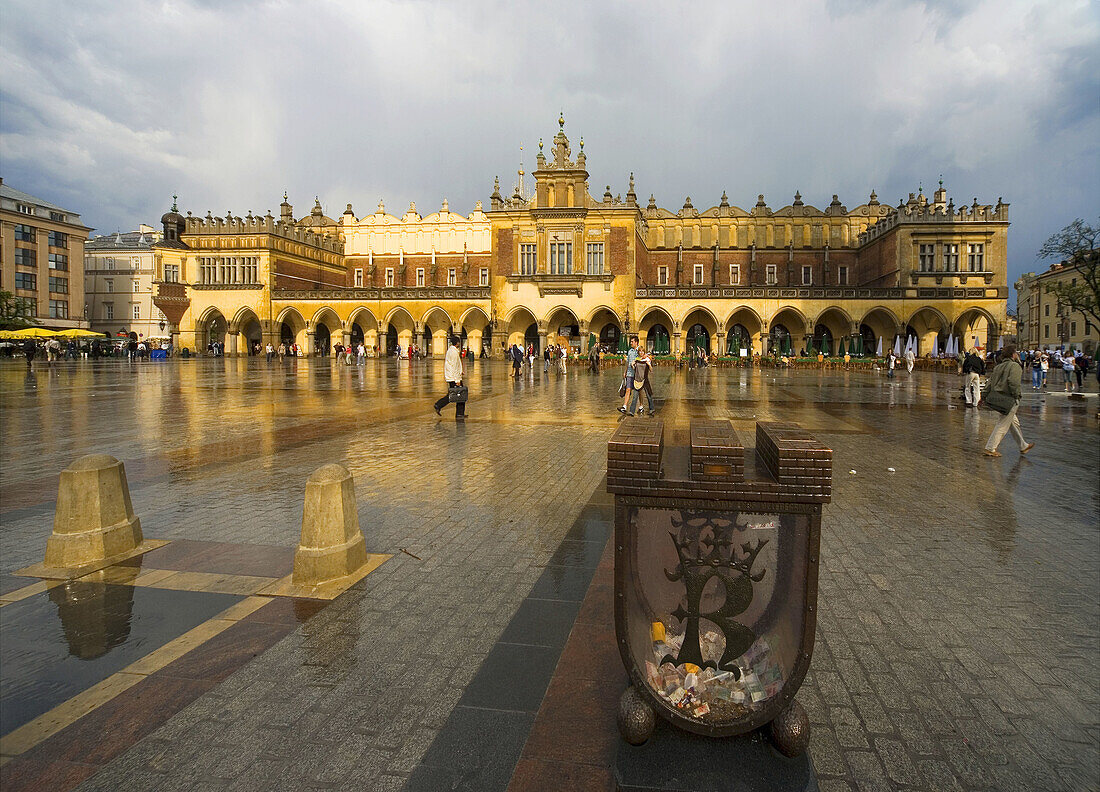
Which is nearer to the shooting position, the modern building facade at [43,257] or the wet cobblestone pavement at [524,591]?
the wet cobblestone pavement at [524,591]

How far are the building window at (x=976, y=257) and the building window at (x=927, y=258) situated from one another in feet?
8.26

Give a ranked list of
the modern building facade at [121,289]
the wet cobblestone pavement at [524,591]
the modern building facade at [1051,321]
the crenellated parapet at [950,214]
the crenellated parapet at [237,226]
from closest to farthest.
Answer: the wet cobblestone pavement at [524,591] → the crenellated parapet at [950,214] → the crenellated parapet at [237,226] → the modern building facade at [1051,321] → the modern building facade at [121,289]

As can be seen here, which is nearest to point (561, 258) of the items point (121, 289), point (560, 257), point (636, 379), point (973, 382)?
point (560, 257)

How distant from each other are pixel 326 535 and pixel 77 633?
4.92 ft

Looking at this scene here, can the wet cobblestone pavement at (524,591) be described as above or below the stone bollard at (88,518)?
below

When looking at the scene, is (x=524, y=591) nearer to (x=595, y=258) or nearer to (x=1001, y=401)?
(x=1001, y=401)

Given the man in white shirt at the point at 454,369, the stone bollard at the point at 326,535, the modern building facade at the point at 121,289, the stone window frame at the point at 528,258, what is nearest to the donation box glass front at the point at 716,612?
the stone bollard at the point at 326,535

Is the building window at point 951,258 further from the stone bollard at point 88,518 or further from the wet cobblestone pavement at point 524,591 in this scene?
the stone bollard at point 88,518

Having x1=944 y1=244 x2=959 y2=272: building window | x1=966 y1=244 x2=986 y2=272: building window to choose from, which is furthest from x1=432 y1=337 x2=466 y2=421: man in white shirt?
x1=966 y1=244 x2=986 y2=272: building window

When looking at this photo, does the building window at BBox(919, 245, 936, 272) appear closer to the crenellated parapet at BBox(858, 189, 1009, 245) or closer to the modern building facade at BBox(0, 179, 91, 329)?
the crenellated parapet at BBox(858, 189, 1009, 245)

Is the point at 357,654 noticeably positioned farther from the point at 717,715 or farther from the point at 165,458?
the point at 165,458

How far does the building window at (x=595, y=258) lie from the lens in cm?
4641

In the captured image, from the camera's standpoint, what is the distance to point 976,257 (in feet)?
146

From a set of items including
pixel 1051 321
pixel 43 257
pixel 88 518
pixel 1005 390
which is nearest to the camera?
pixel 88 518
